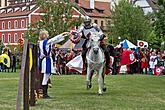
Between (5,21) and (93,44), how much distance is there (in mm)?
108752

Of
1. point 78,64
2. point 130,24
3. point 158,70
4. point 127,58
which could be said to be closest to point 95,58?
point 78,64

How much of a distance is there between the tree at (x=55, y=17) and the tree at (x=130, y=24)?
9.57 metres

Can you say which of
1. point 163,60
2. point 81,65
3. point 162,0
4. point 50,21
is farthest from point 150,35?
point 81,65

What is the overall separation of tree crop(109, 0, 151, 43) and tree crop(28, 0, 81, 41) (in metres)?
9.57

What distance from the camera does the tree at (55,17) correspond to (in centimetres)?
7150

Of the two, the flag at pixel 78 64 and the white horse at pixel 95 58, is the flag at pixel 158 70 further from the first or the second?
the white horse at pixel 95 58

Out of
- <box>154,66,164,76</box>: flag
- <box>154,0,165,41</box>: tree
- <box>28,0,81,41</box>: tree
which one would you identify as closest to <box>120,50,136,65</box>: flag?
<box>154,66,164,76</box>: flag

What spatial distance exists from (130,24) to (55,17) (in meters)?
13.9

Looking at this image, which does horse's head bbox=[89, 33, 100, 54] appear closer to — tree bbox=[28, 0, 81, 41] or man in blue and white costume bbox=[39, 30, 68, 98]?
A: man in blue and white costume bbox=[39, 30, 68, 98]

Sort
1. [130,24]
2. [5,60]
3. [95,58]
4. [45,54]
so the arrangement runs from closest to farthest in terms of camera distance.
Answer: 1. [45,54]
2. [95,58]
3. [5,60]
4. [130,24]

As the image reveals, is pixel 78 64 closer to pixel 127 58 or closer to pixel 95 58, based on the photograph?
pixel 95 58

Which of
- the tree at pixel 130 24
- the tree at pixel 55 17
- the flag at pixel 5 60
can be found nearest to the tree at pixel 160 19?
the flag at pixel 5 60

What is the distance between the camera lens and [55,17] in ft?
236

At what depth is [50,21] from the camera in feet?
237
